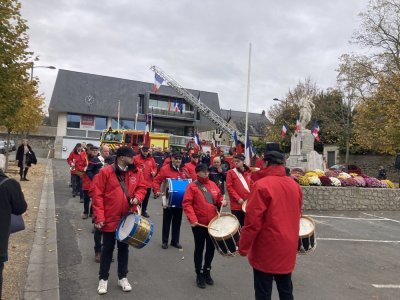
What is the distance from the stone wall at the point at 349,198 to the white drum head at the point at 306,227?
30.7ft

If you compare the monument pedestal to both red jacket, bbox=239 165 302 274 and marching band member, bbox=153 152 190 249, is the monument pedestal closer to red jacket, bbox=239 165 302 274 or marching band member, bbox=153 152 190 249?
marching band member, bbox=153 152 190 249

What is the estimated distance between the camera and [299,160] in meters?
20.9

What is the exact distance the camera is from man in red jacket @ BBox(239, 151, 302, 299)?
381 cm

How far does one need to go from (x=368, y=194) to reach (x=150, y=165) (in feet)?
30.1

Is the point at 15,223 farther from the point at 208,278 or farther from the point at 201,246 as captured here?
the point at 208,278

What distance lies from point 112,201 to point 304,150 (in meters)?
17.3

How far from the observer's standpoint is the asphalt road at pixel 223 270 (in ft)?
18.5

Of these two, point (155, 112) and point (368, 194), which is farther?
point (155, 112)

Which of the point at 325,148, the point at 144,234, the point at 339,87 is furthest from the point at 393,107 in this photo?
the point at 144,234

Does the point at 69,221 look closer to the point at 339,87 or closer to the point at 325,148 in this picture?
the point at 339,87

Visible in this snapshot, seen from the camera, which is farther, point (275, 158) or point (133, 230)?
point (133, 230)

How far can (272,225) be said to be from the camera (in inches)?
151

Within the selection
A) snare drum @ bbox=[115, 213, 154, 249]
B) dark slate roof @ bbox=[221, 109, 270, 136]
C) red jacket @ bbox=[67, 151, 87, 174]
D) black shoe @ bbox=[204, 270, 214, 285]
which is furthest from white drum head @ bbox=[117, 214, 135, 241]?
dark slate roof @ bbox=[221, 109, 270, 136]

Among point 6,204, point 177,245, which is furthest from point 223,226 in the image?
point 177,245
